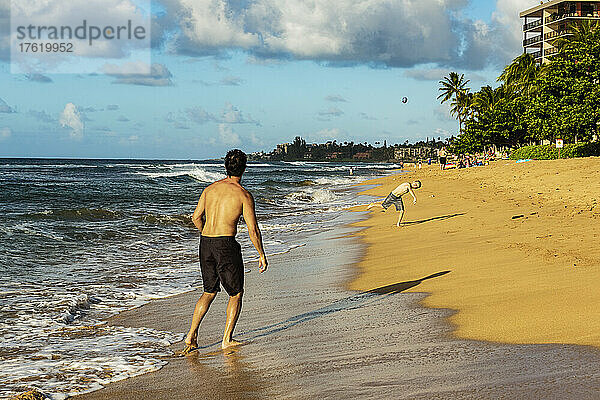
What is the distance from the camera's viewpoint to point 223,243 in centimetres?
534

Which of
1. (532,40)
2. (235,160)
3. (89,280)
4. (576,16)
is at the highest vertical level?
(576,16)

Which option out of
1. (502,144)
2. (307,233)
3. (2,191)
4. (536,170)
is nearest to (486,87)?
(502,144)

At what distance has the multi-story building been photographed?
72688 mm

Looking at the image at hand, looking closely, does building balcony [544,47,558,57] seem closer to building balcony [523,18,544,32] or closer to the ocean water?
building balcony [523,18,544,32]

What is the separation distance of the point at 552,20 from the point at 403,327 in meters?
79.2

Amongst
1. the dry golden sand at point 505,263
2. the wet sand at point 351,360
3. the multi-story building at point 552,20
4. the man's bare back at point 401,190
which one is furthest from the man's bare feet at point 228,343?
the multi-story building at point 552,20

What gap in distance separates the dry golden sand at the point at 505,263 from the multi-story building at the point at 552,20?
62959 millimetres

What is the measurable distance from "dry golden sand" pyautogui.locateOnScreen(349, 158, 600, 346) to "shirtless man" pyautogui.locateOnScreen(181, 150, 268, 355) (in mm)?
1990

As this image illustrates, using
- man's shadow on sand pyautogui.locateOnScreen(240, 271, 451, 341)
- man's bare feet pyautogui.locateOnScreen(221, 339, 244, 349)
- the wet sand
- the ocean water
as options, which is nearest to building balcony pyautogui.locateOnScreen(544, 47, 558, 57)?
the ocean water

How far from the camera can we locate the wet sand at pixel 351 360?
12.5 ft

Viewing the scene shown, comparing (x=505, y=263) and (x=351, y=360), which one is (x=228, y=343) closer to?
(x=351, y=360)

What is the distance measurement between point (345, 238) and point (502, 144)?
179 ft

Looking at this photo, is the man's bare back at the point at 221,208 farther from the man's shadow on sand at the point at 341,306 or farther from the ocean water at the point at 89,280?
the ocean water at the point at 89,280

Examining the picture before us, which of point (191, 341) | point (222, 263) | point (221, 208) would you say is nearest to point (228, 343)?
point (191, 341)
